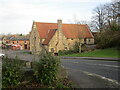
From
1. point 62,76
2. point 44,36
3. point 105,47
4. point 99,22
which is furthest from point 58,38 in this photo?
point 62,76

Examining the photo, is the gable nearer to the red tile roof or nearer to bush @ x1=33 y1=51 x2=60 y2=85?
the red tile roof

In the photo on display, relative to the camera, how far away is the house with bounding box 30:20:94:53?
47375 mm

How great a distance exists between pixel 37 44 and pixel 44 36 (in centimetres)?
347

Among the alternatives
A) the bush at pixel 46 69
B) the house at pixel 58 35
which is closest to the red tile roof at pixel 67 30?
the house at pixel 58 35

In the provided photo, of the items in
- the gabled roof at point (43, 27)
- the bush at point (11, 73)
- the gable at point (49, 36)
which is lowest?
the bush at point (11, 73)

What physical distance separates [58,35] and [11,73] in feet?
130

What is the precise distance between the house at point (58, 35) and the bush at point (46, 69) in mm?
36967

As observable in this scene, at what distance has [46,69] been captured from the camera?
8.20 metres

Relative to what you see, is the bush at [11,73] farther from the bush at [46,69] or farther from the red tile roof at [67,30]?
the red tile roof at [67,30]

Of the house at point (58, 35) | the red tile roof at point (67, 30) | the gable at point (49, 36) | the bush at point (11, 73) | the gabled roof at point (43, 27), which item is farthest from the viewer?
the gabled roof at point (43, 27)

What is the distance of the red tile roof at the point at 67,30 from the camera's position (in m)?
50.2


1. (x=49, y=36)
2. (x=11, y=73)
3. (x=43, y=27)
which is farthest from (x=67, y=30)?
(x=11, y=73)

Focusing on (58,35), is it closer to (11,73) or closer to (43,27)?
(43,27)

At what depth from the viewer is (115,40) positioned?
3703 centimetres
